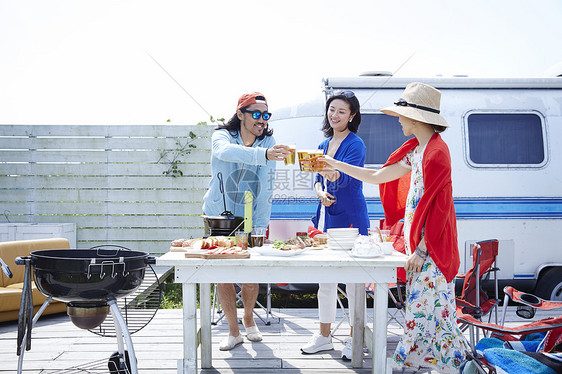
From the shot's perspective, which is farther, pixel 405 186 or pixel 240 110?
pixel 240 110

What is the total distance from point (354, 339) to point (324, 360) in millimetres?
318

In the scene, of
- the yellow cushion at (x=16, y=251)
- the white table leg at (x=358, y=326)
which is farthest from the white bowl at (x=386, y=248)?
the yellow cushion at (x=16, y=251)

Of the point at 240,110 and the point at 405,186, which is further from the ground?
the point at 240,110

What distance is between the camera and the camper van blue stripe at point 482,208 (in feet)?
18.2

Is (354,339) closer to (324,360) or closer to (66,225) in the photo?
(324,360)

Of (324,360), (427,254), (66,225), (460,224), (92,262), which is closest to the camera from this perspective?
(92,262)

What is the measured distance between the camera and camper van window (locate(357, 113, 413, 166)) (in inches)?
220

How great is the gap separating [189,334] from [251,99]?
1.83 metres

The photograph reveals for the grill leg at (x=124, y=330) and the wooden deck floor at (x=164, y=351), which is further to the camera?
the wooden deck floor at (x=164, y=351)

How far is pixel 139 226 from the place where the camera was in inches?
316

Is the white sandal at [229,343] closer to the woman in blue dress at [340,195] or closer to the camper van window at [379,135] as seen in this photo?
the woman in blue dress at [340,195]

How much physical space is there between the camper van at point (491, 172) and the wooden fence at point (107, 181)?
9.70 feet

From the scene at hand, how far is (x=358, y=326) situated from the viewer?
11.6ft

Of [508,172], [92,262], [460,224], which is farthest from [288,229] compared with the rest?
[92,262]
